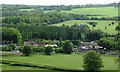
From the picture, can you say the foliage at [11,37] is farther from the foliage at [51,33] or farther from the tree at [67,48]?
the tree at [67,48]

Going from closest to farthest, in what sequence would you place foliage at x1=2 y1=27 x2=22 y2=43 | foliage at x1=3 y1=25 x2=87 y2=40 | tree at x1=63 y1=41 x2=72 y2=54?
tree at x1=63 y1=41 x2=72 y2=54, foliage at x1=2 y1=27 x2=22 y2=43, foliage at x1=3 y1=25 x2=87 y2=40

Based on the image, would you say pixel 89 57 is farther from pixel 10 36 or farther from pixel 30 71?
pixel 10 36

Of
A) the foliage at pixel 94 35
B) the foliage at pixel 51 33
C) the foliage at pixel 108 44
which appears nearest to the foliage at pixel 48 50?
the foliage at pixel 108 44

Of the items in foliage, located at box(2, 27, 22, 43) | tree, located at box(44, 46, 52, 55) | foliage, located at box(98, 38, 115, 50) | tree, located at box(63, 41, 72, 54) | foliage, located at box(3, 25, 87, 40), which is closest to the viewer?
tree, located at box(44, 46, 52, 55)


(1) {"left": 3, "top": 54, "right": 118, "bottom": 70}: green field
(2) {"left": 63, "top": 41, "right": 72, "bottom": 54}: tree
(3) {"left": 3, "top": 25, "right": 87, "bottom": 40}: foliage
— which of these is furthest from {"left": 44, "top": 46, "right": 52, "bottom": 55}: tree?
(3) {"left": 3, "top": 25, "right": 87, "bottom": 40}: foliage

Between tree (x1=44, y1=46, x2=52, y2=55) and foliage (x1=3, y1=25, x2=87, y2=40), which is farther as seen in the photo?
foliage (x1=3, y1=25, x2=87, y2=40)

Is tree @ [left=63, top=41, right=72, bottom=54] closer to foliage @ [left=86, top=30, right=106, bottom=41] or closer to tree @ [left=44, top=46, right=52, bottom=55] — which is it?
tree @ [left=44, top=46, right=52, bottom=55]

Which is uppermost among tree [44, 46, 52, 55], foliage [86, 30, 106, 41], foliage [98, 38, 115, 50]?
tree [44, 46, 52, 55]

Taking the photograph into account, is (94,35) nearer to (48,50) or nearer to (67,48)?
(67,48)
